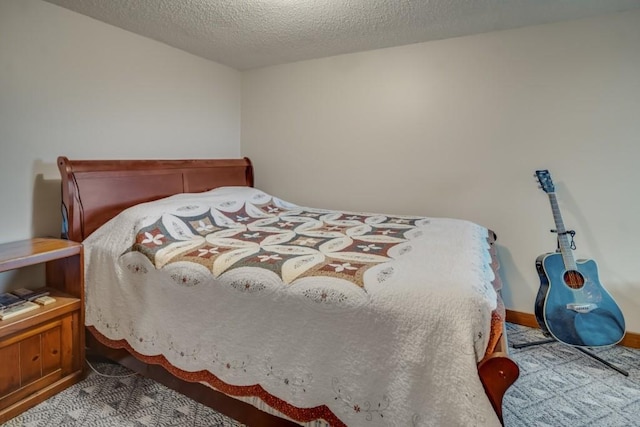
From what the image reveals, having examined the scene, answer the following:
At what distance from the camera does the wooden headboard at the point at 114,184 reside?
2055 mm

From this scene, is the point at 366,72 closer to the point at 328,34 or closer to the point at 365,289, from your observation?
the point at 328,34

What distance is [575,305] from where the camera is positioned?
212 centimetres

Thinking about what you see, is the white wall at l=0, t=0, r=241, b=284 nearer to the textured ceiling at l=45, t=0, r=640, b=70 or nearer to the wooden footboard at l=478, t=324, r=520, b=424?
the textured ceiling at l=45, t=0, r=640, b=70

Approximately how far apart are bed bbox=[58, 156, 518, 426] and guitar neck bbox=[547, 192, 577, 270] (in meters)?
0.40

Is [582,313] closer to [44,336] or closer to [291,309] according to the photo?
[291,309]

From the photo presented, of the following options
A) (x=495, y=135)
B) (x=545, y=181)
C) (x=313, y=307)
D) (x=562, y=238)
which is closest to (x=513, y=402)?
(x=562, y=238)

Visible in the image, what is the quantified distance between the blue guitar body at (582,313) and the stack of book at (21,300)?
2865mm

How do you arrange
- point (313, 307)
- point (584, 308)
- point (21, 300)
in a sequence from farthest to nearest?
point (584, 308) < point (21, 300) < point (313, 307)

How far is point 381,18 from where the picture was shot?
2316 mm

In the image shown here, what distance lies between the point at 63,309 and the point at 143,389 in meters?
0.59

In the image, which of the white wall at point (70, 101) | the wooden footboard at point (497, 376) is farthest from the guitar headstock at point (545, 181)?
the white wall at point (70, 101)

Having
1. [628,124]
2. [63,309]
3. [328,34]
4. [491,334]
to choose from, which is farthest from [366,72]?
[63,309]

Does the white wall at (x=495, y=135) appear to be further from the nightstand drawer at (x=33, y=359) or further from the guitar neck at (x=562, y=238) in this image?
the nightstand drawer at (x=33, y=359)

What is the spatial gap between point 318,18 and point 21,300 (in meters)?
2.39
